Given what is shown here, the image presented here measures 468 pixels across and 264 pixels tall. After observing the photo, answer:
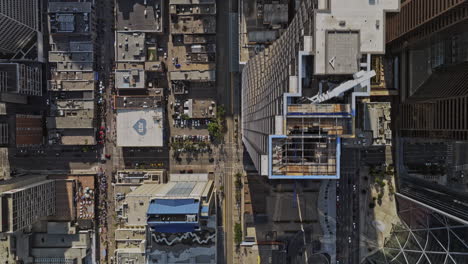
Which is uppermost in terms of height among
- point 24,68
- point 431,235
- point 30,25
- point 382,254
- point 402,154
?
point 30,25

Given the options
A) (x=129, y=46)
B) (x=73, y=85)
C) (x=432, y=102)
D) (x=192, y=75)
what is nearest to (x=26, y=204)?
(x=73, y=85)

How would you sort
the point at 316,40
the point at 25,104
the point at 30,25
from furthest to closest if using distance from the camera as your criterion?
the point at 25,104
the point at 30,25
the point at 316,40

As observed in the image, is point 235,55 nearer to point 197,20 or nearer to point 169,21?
point 197,20

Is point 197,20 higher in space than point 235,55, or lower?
higher

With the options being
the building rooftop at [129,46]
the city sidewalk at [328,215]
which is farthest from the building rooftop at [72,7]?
the city sidewalk at [328,215]

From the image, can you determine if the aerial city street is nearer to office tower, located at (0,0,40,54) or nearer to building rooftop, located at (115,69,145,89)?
building rooftop, located at (115,69,145,89)

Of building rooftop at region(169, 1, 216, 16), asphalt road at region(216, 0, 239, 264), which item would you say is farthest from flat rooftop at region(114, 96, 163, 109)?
building rooftop at region(169, 1, 216, 16)

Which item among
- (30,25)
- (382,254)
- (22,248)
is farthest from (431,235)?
(30,25)

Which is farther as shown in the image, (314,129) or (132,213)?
(132,213)
